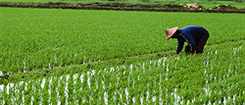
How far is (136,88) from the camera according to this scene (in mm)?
3207

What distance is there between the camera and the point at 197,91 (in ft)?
10.4

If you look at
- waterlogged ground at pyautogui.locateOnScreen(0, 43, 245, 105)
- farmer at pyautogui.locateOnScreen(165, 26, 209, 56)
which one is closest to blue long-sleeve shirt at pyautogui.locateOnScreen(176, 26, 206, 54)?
farmer at pyautogui.locateOnScreen(165, 26, 209, 56)

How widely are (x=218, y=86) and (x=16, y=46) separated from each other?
4.46 meters

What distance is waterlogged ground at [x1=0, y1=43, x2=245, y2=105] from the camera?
2863 mm

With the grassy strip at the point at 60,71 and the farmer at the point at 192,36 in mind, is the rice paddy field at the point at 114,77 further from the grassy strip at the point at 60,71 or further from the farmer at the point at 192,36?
the farmer at the point at 192,36

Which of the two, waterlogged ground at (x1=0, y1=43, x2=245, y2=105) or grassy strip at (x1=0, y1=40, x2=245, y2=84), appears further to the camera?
grassy strip at (x1=0, y1=40, x2=245, y2=84)

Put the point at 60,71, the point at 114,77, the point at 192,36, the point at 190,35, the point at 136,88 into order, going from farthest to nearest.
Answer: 1. the point at 192,36
2. the point at 190,35
3. the point at 60,71
4. the point at 114,77
5. the point at 136,88

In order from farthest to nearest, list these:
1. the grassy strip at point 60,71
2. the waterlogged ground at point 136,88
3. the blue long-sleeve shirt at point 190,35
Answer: the blue long-sleeve shirt at point 190,35 → the grassy strip at point 60,71 → the waterlogged ground at point 136,88

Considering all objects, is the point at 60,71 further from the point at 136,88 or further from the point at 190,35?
the point at 190,35

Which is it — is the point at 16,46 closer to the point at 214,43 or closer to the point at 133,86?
the point at 133,86

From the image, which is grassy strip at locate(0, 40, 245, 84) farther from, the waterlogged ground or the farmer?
the farmer

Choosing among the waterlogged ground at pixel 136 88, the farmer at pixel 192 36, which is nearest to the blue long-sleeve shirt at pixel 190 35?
the farmer at pixel 192 36

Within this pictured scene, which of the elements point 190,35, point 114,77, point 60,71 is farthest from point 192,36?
point 60,71

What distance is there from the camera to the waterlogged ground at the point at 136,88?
2.86 m
